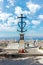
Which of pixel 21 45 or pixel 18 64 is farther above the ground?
pixel 21 45

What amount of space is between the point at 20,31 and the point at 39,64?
4.83 meters

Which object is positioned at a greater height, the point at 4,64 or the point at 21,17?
the point at 21,17

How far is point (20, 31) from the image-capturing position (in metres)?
10.6

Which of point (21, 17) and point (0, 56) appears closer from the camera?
point (0, 56)

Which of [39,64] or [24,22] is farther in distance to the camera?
[24,22]

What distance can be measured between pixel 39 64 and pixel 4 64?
125 cm

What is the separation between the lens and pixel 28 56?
7.83m

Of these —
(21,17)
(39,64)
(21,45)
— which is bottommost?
(39,64)

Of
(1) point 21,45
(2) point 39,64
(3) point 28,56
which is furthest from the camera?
(1) point 21,45

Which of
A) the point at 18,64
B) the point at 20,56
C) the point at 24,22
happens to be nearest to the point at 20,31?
the point at 24,22

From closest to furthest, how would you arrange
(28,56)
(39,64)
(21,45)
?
1. (39,64)
2. (28,56)
3. (21,45)

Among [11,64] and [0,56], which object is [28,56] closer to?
[0,56]

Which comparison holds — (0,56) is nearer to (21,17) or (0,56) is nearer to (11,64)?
(11,64)

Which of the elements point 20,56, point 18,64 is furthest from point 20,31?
point 18,64
